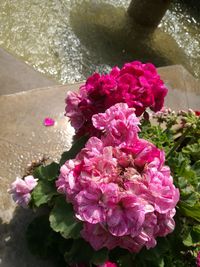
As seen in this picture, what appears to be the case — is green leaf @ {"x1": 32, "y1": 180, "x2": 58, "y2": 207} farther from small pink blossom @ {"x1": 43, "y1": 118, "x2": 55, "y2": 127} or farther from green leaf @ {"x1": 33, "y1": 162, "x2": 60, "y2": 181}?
small pink blossom @ {"x1": 43, "y1": 118, "x2": 55, "y2": 127}

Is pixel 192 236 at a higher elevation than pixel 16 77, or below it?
higher

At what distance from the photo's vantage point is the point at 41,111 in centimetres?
243

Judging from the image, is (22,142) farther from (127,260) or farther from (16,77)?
(127,260)

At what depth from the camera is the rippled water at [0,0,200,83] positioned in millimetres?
3625

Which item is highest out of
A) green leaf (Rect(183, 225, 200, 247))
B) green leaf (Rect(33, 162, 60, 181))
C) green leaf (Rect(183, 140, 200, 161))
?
green leaf (Rect(183, 140, 200, 161))

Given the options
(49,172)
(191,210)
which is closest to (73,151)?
(49,172)

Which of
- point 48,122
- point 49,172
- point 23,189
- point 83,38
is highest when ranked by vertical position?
point 49,172

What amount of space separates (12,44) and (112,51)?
89 centimetres

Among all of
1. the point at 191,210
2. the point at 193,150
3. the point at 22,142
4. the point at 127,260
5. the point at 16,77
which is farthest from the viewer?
the point at 16,77

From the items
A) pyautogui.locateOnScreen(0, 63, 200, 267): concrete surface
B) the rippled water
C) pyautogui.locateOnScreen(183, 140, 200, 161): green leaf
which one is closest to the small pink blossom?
pyautogui.locateOnScreen(0, 63, 200, 267): concrete surface

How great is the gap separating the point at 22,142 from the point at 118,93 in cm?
77

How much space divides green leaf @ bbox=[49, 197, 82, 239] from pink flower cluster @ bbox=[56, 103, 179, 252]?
0.06m

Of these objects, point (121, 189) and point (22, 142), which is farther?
point (22, 142)

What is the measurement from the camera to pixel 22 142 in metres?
2.29
